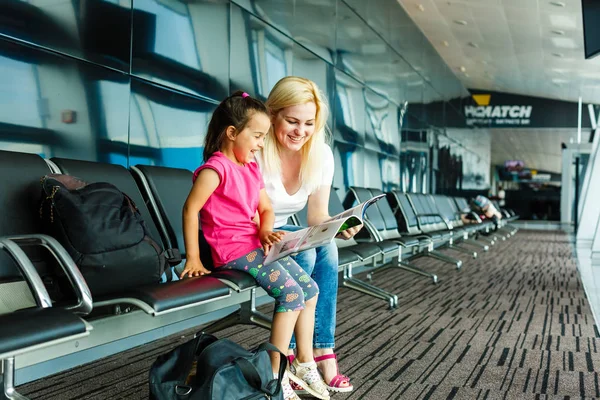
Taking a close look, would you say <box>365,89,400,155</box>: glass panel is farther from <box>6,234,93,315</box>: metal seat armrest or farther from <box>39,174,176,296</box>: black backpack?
<box>6,234,93,315</box>: metal seat armrest

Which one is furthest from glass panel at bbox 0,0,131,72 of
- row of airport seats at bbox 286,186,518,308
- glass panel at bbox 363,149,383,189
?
glass panel at bbox 363,149,383,189

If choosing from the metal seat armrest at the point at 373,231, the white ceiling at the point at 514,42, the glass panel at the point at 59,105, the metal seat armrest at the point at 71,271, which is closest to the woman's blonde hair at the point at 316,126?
the metal seat armrest at the point at 71,271

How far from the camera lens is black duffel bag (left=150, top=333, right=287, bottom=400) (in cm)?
156

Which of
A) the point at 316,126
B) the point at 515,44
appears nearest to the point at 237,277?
the point at 316,126

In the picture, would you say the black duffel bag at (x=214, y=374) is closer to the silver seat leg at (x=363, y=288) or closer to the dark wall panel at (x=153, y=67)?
the dark wall panel at (x=153, y=67)

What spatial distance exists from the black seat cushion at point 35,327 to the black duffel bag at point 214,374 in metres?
0.35

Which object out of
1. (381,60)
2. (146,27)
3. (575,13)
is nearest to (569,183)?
(575,13)

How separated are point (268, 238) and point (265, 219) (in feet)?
0.47

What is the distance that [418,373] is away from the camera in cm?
240

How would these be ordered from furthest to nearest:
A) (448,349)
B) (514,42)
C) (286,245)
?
1. (514,42)
2. (448,349)
3. (286,245)

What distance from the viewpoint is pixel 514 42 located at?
12.0 meters

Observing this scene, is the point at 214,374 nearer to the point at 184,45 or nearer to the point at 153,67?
the point at 153,67

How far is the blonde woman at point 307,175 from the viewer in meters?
2.14

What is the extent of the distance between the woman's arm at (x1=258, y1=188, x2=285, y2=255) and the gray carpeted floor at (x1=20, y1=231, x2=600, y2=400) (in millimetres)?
558
